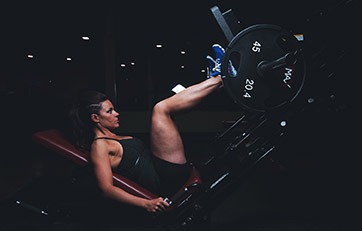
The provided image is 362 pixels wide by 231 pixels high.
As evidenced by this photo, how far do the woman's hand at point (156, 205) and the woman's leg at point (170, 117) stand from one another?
258 mm

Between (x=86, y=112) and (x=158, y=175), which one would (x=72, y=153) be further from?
(x=158, y=175)

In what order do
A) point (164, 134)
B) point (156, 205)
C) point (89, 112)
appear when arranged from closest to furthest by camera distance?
point (156, 205), point (164, 134), point (89, 112)

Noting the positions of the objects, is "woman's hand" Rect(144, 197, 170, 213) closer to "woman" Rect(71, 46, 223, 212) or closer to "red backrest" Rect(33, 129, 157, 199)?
"red backrest" Rect(33, 129, 157, 199)

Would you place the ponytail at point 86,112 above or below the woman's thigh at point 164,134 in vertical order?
above

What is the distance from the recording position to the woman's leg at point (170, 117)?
134cm

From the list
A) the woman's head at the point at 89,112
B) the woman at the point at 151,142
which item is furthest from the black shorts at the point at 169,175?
the woman's head at the point at 89,112

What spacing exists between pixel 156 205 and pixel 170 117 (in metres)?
0.46

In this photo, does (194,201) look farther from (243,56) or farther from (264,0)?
(264,0)

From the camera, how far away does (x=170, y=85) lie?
529 centimetres

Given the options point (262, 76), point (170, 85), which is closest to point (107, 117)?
point (262, 76)

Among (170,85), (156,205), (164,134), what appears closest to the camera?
(156,205)

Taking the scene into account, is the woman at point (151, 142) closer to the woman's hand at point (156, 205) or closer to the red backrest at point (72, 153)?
the red backrest at point (72, 153)

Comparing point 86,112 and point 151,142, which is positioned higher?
point 86,112

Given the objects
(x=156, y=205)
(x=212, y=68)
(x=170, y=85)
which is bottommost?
(x=156, y=205)
